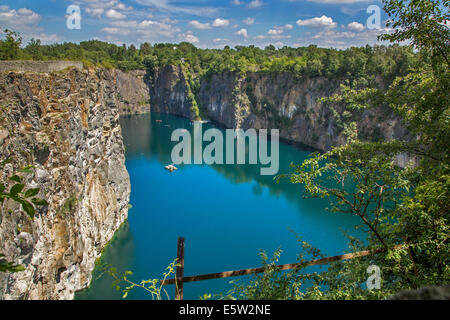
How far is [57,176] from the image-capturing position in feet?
41.7

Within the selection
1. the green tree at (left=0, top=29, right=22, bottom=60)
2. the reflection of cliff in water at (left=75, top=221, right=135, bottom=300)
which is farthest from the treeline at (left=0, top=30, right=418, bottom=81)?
the reflection of cliff in water at (left=75, top=221, right=135, bottom=300)

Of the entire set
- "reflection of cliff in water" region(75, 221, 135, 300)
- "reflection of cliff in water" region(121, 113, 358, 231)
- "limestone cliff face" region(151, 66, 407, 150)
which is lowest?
"reflection of cliff in water" region(75, 221, 135, 300)

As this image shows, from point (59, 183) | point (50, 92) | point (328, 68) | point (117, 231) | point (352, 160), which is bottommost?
point (117, 231)

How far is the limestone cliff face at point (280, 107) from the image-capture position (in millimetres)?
34906

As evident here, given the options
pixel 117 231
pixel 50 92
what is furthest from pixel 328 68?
pixel 50 92

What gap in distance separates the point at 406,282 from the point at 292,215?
63.9 feet

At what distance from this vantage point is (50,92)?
502 inches

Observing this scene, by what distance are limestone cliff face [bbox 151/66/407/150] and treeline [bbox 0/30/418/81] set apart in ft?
5.01

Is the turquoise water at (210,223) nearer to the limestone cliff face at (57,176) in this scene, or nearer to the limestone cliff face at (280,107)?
the limestone cliff face at (57,176)

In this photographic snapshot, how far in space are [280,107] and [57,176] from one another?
36989mm

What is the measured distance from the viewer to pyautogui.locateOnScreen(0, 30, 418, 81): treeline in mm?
18578

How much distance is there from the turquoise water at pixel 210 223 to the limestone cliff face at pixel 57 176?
200 centimetres

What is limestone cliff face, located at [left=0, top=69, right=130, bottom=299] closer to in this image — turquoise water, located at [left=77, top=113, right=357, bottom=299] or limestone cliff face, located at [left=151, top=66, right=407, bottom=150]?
turquoise water, located at [left=77, top=113, right=357, bottom=299]
